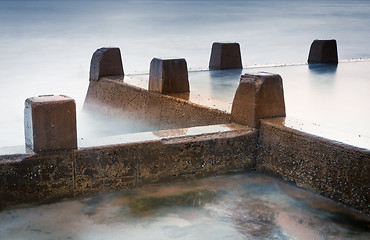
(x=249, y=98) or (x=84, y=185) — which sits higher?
(x=249, y=98)

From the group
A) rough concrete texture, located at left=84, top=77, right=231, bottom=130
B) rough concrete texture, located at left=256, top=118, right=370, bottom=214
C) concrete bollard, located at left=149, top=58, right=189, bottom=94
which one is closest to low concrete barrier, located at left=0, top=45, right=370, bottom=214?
rough concrete texture, located at left=256, top=118, right=370, bottom=214

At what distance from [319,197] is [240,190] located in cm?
82

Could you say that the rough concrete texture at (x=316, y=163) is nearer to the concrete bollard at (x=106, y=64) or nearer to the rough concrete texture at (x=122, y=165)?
the rough concrete texture at (x=122, y=165)

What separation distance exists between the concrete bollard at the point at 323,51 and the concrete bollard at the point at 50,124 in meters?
9.32

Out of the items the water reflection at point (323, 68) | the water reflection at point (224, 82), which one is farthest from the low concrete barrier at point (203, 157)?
the water reflection at point (323, 68)

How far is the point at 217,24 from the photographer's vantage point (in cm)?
5369

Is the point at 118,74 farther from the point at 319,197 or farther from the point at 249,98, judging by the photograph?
the point at 319,197

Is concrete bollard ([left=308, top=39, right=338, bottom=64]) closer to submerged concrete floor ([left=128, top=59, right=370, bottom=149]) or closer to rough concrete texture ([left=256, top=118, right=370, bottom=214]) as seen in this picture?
submerged concrete floor ([left=128, top=59, right=370, bottom=149])

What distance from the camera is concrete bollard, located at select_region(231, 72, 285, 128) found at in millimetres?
6000

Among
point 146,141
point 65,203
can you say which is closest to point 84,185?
point 65,203

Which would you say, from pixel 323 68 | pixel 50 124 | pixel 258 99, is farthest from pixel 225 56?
pixel 50 124

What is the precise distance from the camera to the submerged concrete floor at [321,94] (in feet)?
18.9

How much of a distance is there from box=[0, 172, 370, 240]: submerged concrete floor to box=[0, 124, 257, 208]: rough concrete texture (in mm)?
123

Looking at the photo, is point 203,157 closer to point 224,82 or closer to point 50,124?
point 50,124
